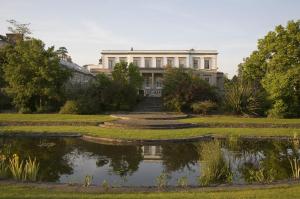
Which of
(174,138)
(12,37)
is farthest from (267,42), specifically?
(12,37)

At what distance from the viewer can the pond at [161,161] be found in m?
9.49

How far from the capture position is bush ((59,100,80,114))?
2789cm

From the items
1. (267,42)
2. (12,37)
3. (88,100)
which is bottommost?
(88,100)

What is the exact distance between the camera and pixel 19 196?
22.0 feet

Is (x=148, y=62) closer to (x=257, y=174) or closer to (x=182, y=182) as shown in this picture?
(x=257, y=174)

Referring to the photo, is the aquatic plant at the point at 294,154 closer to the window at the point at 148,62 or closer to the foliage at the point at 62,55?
the foliage at the point at 62,55

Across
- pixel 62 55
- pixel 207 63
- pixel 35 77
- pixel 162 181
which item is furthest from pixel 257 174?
pixel 207 63

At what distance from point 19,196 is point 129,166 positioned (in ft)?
16.4

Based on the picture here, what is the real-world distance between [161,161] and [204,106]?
17678 mm

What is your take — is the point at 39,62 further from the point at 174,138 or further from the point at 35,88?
the point at 174,138

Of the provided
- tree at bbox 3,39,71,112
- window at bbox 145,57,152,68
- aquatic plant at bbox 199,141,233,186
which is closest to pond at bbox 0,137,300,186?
aquatic plant at bbox 199,141,233,186

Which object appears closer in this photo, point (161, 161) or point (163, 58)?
point (161, 161)

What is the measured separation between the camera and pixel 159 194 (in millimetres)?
7168

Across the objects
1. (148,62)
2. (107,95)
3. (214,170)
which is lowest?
(214,170)
